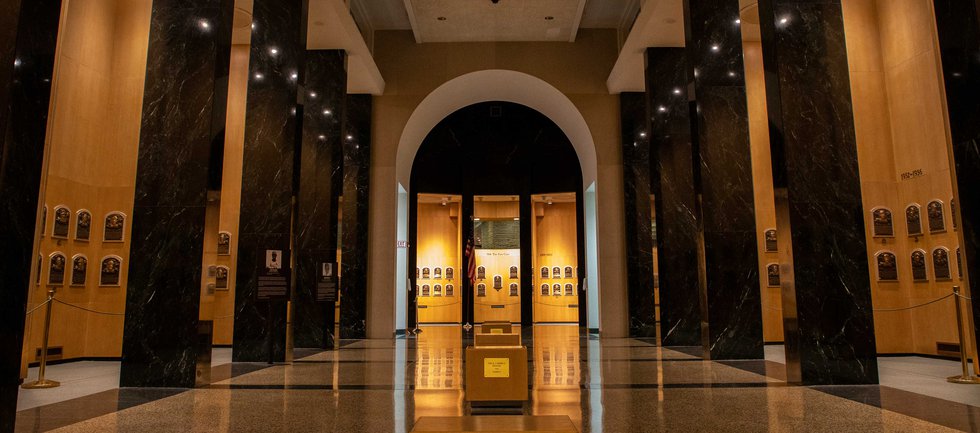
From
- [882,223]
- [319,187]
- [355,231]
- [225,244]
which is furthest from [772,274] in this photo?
[225,244]

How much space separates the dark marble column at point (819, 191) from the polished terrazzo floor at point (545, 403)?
1.60ft

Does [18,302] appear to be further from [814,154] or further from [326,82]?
[326,82]

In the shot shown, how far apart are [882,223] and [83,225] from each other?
1314cm

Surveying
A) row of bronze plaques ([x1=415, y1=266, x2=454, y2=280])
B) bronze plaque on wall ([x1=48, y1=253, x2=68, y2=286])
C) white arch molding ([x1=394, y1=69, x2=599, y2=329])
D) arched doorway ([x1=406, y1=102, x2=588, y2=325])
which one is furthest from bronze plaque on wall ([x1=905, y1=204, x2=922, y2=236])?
row of bronze plaques ([x1=415, y1=266, x2=454, y2=280])

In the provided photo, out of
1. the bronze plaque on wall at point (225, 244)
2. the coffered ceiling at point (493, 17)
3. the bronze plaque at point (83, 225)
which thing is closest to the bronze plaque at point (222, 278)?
the bronze plaque on wall at point (225, 244)

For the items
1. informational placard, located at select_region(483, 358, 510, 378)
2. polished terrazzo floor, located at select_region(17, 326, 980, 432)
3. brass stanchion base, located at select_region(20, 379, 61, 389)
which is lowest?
brass stanchion base, located at select_region(20, 379, 61, 389)

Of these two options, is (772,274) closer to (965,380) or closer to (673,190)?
(673,190)

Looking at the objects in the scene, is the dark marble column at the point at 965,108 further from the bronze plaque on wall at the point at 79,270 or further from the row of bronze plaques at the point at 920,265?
the bronze plaque on wall at the point at 79,270

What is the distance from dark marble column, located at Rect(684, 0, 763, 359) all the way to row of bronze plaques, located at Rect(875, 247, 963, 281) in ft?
9.03

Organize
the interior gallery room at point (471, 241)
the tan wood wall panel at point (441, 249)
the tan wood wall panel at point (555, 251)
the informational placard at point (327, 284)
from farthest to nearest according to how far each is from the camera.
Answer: the tan wood wall panel at point (555, 251), the tan wood wall panel at point (441, 249), the informational placard at point (327, 284), the interior gallery room at point (471, 241)

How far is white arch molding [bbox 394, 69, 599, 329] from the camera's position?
1450 centimetres

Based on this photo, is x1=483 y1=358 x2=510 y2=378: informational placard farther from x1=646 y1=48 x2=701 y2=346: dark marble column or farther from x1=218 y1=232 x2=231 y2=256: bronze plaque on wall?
x1=218 y1=232 x2=231 y2=256: bronze plaque on wall

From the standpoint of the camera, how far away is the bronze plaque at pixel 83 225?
362 inches

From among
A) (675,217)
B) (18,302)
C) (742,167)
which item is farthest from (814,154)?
(18,302)
